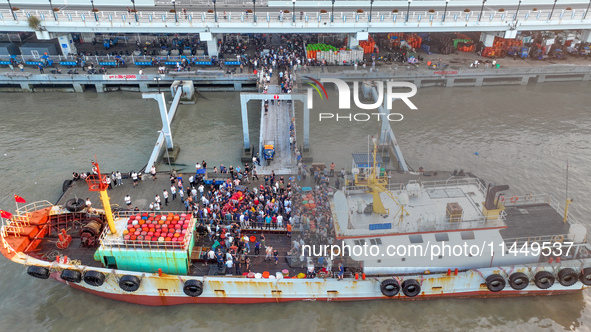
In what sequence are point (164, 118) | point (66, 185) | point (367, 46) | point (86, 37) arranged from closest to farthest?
point (66, 185) < point (164, 118) < point (367, 46) < point (86, 37)

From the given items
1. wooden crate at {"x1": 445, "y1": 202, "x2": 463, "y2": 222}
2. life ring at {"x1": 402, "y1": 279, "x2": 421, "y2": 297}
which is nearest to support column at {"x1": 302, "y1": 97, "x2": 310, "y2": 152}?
wooden crate at {"x1": 445, "y1": 202, "x2": 463, "y2": 222}

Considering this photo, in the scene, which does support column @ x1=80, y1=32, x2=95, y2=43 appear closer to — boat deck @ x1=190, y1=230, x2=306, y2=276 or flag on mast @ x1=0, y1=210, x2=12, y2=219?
flag on mast @ x1=0, y1=210, x2=12, y2=219

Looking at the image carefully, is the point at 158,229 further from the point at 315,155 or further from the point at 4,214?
the point at 315,155

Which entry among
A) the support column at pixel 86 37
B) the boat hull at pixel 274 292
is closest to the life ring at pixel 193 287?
the boat hull at pixel 274 292

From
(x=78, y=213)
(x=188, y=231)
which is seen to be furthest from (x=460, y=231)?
(x=78, y=213)

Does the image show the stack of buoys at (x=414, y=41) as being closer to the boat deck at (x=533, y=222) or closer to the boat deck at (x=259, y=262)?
the boat deck at (x=533, y=222)

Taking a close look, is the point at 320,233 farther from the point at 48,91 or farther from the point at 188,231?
the point at 48,91

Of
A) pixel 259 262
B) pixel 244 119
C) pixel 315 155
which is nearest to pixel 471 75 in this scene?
pixel 315 155
